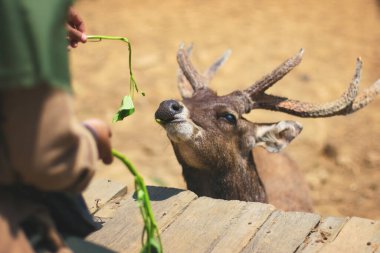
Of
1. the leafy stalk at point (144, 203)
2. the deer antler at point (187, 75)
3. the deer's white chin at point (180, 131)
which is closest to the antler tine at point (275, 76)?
the deer antler at point (187, 75)

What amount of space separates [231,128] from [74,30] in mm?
1872

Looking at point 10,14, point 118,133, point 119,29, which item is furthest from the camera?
point 119,29

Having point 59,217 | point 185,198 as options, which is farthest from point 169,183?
point 59,217

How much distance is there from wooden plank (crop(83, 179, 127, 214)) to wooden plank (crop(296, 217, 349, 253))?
1293 mm

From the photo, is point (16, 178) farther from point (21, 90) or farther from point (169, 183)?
point (169, 183)

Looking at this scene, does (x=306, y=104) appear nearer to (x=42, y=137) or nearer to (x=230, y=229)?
(x=230, y=229)

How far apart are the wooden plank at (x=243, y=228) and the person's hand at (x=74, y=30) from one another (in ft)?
4.28

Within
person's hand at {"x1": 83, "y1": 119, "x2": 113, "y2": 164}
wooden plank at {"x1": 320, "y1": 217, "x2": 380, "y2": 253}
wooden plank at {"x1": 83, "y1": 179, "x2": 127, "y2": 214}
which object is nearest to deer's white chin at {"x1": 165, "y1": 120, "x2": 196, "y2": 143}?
wooden plank at {"x1": 83, "y1": 179, "x2": 127, "y2": 214}

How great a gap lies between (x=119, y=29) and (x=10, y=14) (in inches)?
378

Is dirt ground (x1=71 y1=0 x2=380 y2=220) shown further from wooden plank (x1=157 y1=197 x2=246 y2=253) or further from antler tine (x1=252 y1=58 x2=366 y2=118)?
wooden plank (x1=157 y1=197 x2=246 y2=253)

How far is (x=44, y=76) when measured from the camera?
2.25 metres

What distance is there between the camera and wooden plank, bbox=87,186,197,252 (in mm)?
3947

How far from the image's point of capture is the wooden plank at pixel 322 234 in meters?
3.86

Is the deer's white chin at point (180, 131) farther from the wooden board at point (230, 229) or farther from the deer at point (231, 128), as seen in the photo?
the wooden board at point (230, 229)
